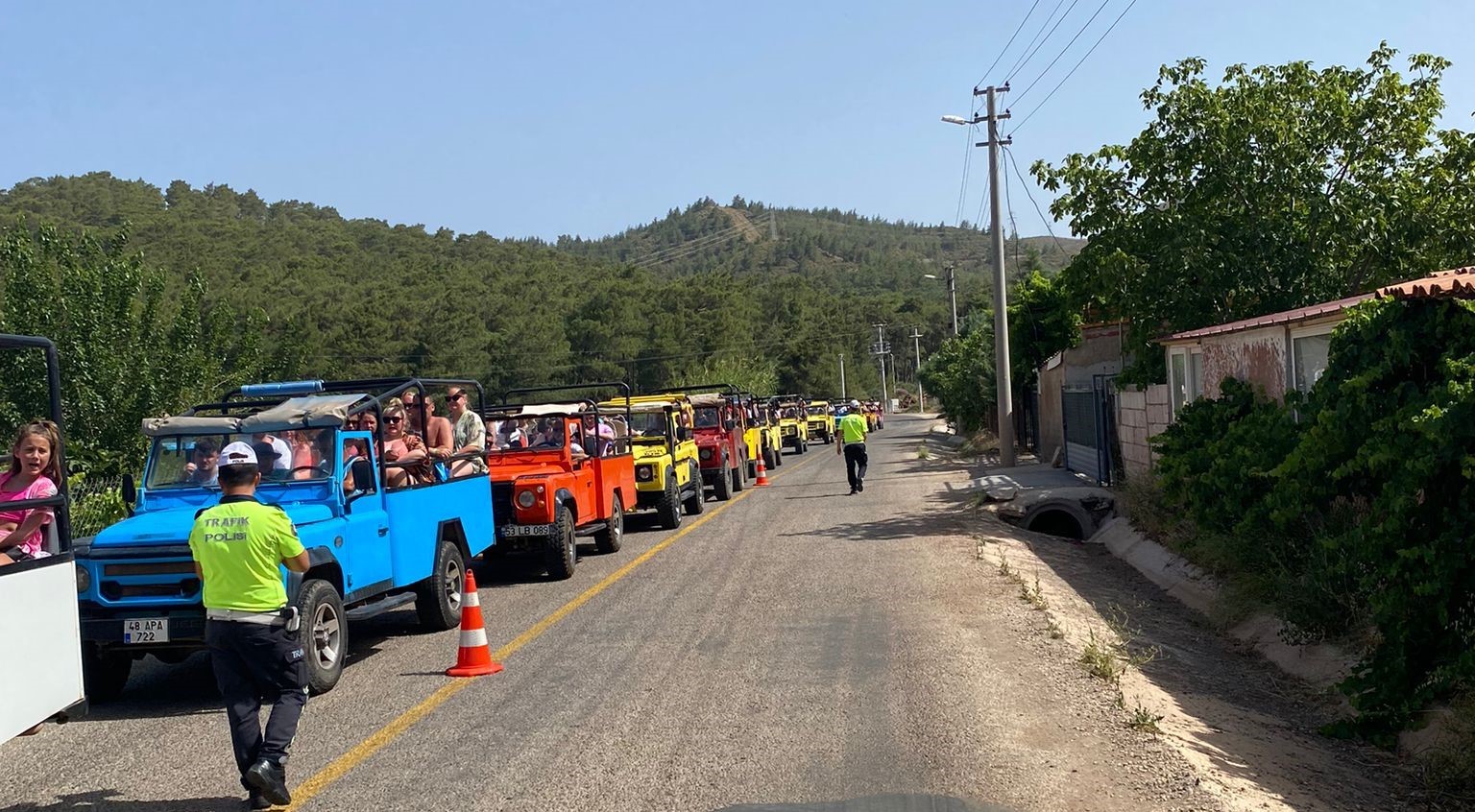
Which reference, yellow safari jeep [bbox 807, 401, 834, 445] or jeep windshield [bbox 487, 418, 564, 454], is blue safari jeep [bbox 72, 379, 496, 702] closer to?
jeep windshield [bbox 487, 418, 564, 454]

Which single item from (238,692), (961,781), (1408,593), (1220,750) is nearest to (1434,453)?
(1408,593)

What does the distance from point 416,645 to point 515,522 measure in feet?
12.1

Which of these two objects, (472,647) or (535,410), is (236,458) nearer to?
(472,647)

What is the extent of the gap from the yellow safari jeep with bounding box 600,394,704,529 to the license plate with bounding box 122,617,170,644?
1030 centimetres

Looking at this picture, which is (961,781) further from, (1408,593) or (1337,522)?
(1337,522)

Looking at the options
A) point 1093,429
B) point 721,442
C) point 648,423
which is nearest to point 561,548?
point 648,423

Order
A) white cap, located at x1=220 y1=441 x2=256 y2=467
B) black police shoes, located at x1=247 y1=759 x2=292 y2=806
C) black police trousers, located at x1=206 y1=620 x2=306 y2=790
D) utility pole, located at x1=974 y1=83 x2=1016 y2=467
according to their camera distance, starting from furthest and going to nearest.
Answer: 1. utility pole, located at x1=974 y1=83 x2=1016 y2=467
2. white cap, located at x1=220 y1=441 x2=256 y2=467
3. black police trousers, located at x1=206 y1=620 x2=306 y2=790
4. black police shoes, located at x1=247 y1=759 x2=292 y2=806

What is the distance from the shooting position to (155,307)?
118ft

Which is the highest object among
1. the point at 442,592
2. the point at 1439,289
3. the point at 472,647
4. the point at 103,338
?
the point at 103,338

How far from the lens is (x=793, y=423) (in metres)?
50.5

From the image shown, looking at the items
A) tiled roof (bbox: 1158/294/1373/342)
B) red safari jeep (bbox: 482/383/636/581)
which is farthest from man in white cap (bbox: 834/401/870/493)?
tiled roof (bbox: 1158/294/1373/342)

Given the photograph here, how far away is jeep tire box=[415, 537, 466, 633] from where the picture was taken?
11430 mm

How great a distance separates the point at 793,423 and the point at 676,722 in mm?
42833

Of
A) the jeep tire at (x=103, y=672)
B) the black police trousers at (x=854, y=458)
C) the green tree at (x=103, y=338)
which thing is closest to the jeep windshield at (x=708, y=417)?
the black police trousers at (x=854, y=458)
